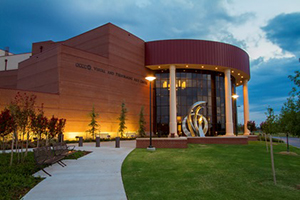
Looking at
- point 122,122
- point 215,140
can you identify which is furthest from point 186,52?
point 215,140

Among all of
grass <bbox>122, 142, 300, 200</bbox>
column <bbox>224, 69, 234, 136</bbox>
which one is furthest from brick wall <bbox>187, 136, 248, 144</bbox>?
column <bbox>224, 69, 234, 136</bbox>

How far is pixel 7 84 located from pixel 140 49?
2195cm

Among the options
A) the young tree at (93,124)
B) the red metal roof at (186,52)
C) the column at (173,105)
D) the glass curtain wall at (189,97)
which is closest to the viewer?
the young tree at (93,124)

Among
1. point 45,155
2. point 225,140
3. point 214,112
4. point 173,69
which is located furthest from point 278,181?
point 214,112

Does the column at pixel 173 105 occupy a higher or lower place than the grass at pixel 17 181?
higher

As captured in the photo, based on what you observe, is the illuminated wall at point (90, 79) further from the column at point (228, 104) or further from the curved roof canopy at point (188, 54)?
the column at point (228, 104)

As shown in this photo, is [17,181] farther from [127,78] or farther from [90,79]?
[127,78]

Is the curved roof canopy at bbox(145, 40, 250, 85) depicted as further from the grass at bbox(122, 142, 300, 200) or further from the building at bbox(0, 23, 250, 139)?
the grass at bbox(122, 142, 300, 200)

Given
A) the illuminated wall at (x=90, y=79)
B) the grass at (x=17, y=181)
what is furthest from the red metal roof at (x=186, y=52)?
the grass at (x=17, y=181)

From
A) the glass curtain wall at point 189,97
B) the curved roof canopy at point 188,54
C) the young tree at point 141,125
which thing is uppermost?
the curved roof canopy at point 188,54

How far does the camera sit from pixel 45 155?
9852 millimetres

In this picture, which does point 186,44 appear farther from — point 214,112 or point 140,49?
point 214,112

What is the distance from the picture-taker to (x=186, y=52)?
35.2 meters

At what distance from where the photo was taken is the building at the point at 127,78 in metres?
25.9
